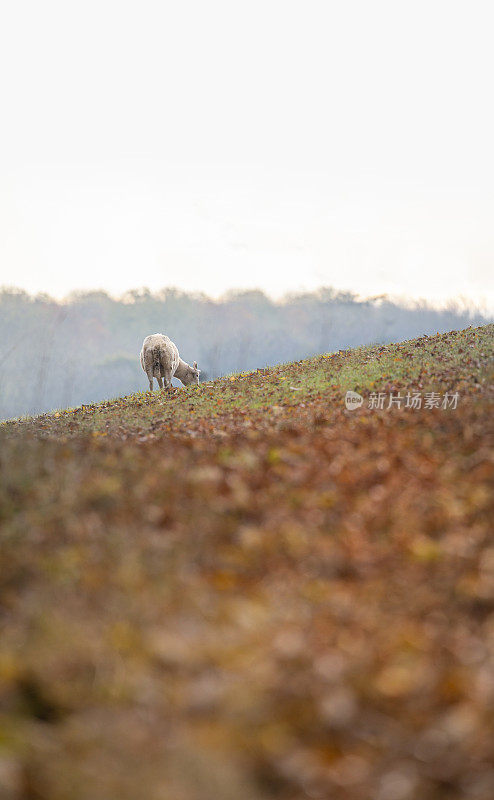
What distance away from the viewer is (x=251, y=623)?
390cm

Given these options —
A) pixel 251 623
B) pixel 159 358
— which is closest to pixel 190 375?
pixel 159 358

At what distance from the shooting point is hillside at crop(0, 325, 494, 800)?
9.25ft

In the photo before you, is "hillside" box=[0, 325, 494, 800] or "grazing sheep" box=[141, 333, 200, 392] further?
"grazing sheep" box=[141, 333, 200, 392]

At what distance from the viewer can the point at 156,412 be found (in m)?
19.6

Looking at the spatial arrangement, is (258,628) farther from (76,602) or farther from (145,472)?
(145,472)

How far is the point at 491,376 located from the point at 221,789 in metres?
12.1

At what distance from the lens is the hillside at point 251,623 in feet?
9.25

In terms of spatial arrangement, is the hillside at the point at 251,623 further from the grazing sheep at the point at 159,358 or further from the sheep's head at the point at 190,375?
the sheep's head at the point at 190,375

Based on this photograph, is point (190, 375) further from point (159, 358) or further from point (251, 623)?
point (251, 623)

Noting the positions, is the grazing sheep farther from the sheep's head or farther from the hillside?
the hillside

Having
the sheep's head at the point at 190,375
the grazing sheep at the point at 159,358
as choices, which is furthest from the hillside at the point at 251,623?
the sheep's head at the point at 190,375

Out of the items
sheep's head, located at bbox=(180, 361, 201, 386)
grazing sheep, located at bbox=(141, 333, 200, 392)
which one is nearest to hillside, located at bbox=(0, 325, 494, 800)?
grazing sheep, located at bbox=(141, 333, 200, 392)

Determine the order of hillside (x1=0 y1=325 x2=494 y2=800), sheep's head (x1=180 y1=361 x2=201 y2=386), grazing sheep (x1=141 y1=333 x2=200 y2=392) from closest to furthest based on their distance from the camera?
1. hillside (x1=0 y1=325 x2=494 y2=800)
2. grazing sheep (x1=141 y1=333 x2=200 y2=392)
3. sheep's head (x1=180 y1=361 x2=201 y2=386)

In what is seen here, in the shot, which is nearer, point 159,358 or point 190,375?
point 159,358
